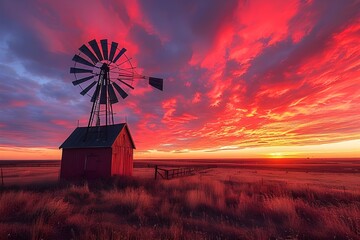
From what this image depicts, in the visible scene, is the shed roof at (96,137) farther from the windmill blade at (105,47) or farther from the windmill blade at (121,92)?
the windmill blade at (105,47)

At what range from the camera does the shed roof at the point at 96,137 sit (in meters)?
24.1

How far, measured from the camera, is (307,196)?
14.4m

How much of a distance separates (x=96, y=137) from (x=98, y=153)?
206cm

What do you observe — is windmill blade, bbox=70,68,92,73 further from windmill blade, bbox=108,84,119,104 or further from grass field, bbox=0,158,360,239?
grass field, bbox=0,158,360,239

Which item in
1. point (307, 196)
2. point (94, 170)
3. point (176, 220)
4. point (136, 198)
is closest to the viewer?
point (176, 220)

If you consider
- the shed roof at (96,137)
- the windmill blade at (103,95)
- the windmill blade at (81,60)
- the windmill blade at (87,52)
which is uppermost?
the windmill blade at (87,52)

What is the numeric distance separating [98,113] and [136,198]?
14.7 m

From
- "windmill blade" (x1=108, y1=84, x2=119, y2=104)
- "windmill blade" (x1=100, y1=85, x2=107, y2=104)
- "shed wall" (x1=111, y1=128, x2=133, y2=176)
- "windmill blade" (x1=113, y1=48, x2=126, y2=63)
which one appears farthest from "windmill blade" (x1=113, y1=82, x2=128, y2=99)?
"shed wall" (x1=111, y1=128, x2=133, y2=176)

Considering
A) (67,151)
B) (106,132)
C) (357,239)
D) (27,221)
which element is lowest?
(357,239)

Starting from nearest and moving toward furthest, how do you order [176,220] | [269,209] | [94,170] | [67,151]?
[176,220], [269,209], [94,170], [67,151]

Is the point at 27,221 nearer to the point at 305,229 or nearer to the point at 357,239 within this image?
the point at 305,229

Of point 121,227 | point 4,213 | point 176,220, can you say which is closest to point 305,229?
point 176,220

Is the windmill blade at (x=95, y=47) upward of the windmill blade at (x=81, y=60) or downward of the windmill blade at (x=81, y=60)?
upward

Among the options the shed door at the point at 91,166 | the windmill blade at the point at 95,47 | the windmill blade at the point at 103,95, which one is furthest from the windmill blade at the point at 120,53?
the shed door at the point at 91,166
